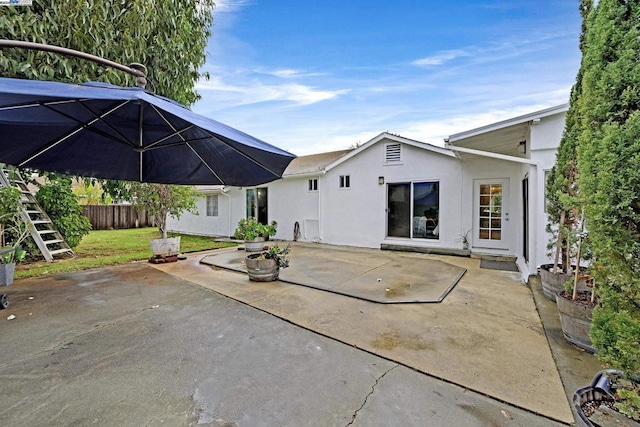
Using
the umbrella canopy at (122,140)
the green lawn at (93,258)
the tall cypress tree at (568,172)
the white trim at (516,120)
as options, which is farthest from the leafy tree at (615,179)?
the green lawn at (93,258)

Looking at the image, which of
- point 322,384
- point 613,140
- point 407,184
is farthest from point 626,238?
point 407,184

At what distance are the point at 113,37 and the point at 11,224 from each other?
609 cm

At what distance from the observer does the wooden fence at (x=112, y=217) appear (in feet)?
52.5

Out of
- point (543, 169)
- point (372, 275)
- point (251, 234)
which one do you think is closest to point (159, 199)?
point (251, 234)

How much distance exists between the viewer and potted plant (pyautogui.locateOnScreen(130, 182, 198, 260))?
7660 mm

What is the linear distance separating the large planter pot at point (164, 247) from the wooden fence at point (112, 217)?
33.2 ft

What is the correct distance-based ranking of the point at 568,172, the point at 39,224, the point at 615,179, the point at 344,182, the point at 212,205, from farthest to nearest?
the point at 212,205 → the point at 344,182 → the point at 39,224 → the point at 568,172 → the point at 615,179

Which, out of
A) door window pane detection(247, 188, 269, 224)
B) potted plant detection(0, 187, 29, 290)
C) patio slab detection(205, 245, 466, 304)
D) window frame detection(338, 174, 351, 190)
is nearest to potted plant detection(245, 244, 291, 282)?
patio slab detection(205, 245, 466, 304)

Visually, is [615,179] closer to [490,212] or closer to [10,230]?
[490,212]

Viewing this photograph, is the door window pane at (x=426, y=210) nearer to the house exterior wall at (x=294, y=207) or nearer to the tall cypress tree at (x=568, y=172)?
the house exterior wall at (x=294, y=207)

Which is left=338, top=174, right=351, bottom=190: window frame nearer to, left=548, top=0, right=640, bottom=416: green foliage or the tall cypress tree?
the tall cypress tree

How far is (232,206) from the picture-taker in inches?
532

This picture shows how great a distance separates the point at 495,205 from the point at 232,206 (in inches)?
421

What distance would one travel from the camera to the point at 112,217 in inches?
659
